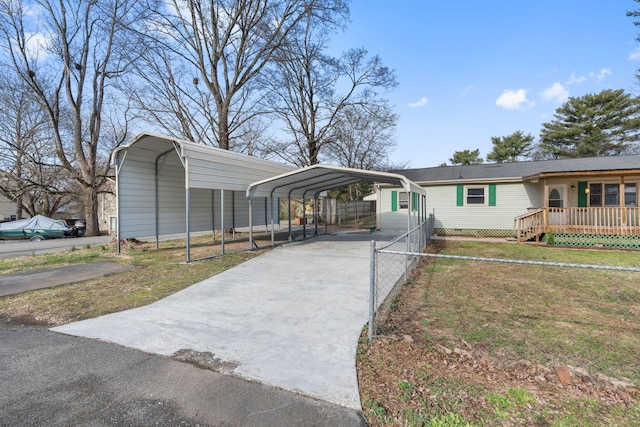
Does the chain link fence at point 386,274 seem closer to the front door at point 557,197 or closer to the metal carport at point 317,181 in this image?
the metal carport at point 317,181

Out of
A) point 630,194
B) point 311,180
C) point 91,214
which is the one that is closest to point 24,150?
point 91,214

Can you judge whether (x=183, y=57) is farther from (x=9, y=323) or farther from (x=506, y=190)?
(x=506, y=190)

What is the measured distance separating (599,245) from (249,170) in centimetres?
1338

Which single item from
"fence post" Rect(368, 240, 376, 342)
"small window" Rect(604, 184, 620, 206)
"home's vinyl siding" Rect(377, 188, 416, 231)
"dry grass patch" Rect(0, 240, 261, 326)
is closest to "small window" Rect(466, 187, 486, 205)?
"home's vinyl siding" Rect(377, 188, 416, 231)

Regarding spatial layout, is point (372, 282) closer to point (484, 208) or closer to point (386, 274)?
point (386, 274)

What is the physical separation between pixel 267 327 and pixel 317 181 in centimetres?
843

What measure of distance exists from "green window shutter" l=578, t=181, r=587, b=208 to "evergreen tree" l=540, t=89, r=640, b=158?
18.6 meters

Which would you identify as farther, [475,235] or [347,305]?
[475,235]

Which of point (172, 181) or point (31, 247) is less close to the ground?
point (172, 181)

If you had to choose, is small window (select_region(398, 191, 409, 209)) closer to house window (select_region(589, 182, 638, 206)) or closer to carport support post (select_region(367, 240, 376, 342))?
house window (select_region(589, 182, 638, 206))

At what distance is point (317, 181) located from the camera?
1183cm

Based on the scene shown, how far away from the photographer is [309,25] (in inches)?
786

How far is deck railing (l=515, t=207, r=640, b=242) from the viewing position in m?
11.0

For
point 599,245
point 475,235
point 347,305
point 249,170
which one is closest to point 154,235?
point 249,170
